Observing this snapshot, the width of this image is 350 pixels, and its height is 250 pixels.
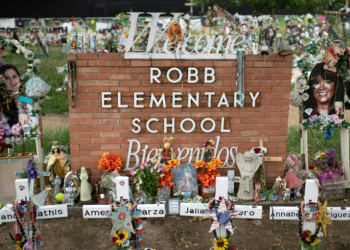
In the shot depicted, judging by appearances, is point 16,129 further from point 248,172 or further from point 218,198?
point 218,198

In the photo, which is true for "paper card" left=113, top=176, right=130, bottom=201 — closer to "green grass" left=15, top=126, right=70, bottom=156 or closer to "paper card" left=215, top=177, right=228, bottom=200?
"paper card" left=215, top=177, right=228, bottom=200

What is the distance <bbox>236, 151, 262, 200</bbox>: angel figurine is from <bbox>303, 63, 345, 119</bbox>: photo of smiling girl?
1236 mm

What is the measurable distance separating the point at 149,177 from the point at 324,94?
9.77 feet

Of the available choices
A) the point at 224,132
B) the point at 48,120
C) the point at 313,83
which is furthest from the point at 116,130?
the point at 48,120

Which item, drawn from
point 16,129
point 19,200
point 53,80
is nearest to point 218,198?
point 19,200

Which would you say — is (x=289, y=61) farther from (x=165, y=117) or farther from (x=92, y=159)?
(x=92, y=159)

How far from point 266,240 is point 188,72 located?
97.5 inches

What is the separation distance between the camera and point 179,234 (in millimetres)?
5348

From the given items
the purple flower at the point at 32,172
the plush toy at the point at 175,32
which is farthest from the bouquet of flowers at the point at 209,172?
the plush toy at the point at 175,32

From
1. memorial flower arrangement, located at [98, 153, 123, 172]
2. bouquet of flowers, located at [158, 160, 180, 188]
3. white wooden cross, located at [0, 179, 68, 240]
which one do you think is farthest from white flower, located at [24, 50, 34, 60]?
white wooden cross, located at [0, 179, 68, 240]

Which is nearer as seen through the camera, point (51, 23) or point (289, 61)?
point (289, 61)

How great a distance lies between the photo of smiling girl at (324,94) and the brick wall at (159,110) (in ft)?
1.95

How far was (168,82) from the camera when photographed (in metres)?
5.95

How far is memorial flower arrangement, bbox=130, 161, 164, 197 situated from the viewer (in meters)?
5.68
